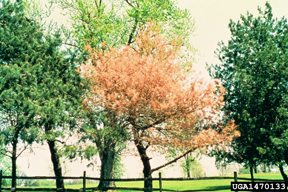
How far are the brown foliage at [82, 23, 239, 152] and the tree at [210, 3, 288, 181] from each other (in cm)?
166

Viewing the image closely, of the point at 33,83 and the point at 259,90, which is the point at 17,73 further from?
the point at 259,90

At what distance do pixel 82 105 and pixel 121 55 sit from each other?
131 inches

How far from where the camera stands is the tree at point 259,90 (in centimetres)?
1392

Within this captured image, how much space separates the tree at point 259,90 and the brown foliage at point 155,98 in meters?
1.66

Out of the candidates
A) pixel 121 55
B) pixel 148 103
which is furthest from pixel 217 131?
pixel 121 55

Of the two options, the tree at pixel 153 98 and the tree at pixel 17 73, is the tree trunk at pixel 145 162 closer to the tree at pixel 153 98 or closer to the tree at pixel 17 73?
the tree at pixel 153 98

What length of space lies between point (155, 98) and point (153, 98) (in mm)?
107

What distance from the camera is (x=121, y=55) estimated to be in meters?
13.5

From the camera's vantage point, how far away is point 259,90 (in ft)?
47.1

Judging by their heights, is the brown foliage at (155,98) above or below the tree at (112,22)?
below

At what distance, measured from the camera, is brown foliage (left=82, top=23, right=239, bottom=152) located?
467 inches

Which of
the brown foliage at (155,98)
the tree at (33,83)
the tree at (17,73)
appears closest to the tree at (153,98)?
the brown foliage at (155,98)

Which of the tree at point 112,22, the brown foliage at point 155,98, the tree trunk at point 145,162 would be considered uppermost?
the tree at point 112,22

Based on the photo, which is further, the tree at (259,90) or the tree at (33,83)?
the tree at (259,90)
